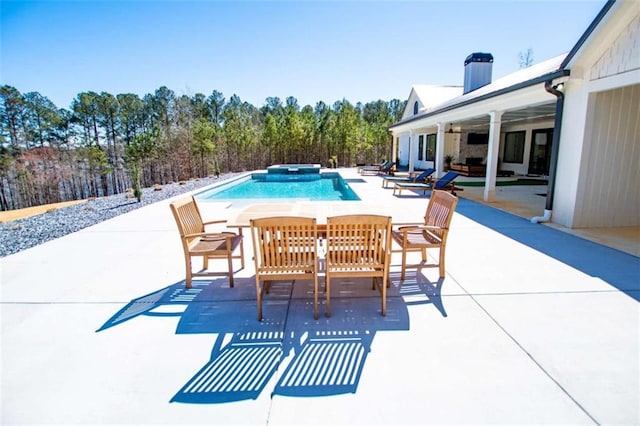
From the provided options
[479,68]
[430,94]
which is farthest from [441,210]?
[430,94]

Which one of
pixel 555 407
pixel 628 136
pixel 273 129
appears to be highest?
pixel 273 129

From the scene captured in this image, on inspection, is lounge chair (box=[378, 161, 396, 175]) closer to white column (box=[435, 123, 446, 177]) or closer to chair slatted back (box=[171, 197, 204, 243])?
white column (box=[435, 123, 446, 177])

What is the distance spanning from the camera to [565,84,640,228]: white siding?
5074 mm

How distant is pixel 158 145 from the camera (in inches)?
724

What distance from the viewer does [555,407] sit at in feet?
5.63

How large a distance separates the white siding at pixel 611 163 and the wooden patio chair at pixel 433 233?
337 cm

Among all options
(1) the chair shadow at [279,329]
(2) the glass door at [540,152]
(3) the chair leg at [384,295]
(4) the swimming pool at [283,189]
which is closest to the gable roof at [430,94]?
(2) the glass door at [540,152]

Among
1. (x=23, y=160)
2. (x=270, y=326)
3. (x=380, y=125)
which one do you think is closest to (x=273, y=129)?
(x=380, y=125)

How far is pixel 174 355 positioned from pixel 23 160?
2616cm

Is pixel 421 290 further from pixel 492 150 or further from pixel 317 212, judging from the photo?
pixel 492 150

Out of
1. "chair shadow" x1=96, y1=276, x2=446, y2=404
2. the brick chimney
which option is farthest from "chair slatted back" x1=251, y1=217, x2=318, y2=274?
the brick chimney

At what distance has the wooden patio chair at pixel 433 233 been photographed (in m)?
3.23

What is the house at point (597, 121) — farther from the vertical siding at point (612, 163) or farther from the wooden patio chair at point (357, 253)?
the wooden patio chair at point (357, 253)

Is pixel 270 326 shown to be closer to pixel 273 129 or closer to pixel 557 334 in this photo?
pixel 557 334
